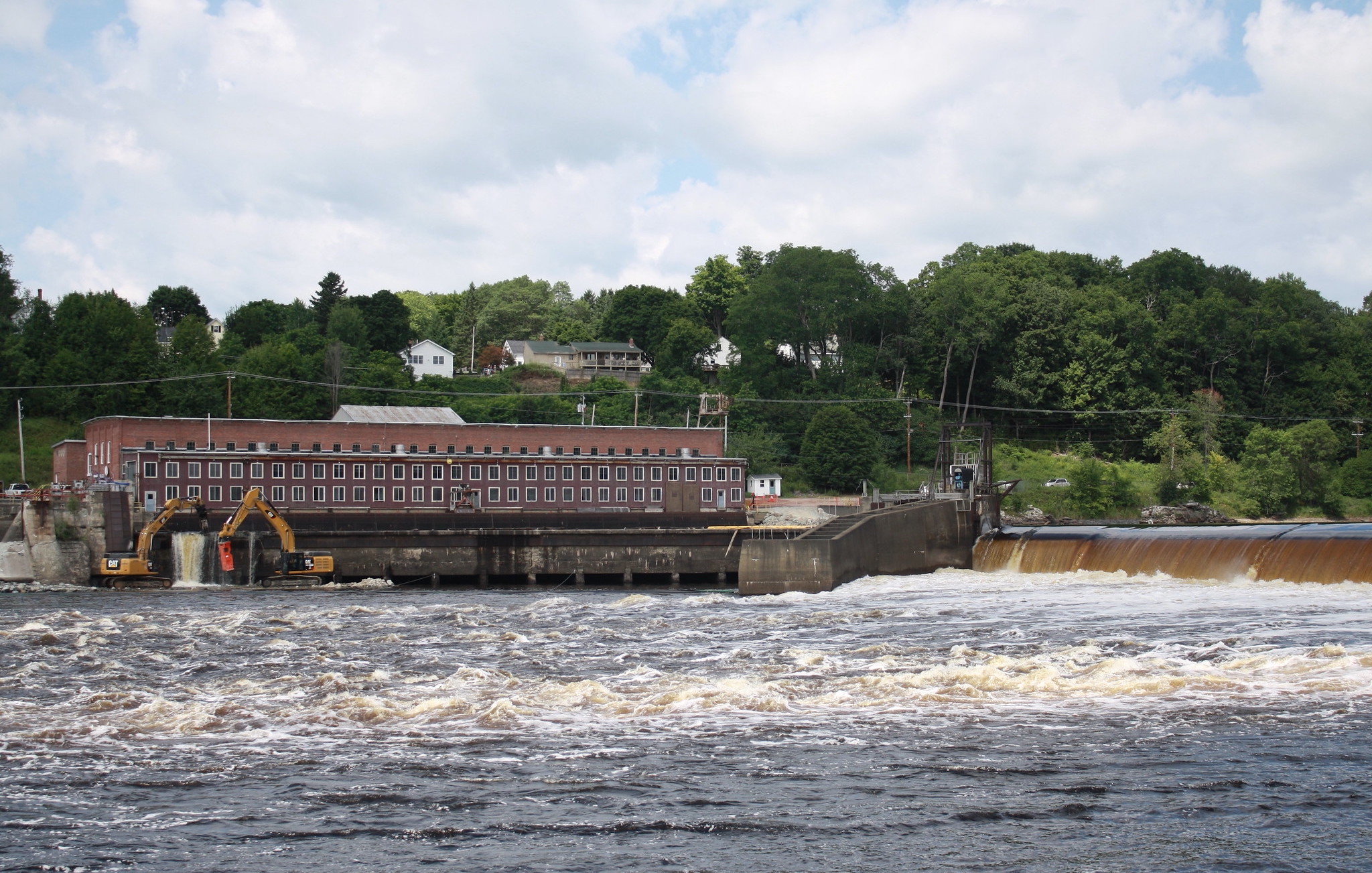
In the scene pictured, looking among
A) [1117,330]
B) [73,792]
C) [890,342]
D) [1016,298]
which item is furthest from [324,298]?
[73,792]

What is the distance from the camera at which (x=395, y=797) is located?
617 inches

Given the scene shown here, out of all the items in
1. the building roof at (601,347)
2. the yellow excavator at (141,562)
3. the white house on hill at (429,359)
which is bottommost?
the yellow excavator at (141,562)

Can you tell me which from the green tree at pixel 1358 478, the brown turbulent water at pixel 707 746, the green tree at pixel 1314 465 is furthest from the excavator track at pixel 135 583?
the green tree at pixel 1358 478

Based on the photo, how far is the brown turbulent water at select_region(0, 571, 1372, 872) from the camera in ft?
44.9

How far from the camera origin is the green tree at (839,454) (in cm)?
8712

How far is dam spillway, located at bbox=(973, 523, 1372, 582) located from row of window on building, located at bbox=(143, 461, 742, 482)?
26.5m

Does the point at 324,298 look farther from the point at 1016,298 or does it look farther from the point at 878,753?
the point at 878,753

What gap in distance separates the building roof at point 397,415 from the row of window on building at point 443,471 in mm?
7463

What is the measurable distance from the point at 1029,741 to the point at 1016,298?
9063 cm

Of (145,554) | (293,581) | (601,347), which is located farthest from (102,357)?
(601,347)

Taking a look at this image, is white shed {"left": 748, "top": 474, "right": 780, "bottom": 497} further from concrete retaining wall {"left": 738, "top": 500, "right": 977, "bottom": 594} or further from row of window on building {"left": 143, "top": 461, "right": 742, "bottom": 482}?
concrete retaining wall {"left": 738, "top": 500, "right": 977, "bottom": 594}

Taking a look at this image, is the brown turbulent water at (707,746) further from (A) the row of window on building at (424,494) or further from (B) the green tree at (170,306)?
(B) the green tree at (170,306)

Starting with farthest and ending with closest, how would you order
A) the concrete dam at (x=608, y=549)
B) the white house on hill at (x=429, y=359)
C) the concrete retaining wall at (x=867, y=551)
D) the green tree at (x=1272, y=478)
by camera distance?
the white house on hill at (x=429, y=359) → the green tree at (x=1272, y=478) → the concrete dam at (x=608, y=549) → the concrete retaining wall at (x=867, y=551)

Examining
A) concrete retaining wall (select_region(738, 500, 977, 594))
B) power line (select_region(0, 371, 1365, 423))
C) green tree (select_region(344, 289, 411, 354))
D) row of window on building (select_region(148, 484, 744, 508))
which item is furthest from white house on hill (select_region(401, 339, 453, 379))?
concrete retaining wall (select_region(738, 500, 977, 594))
